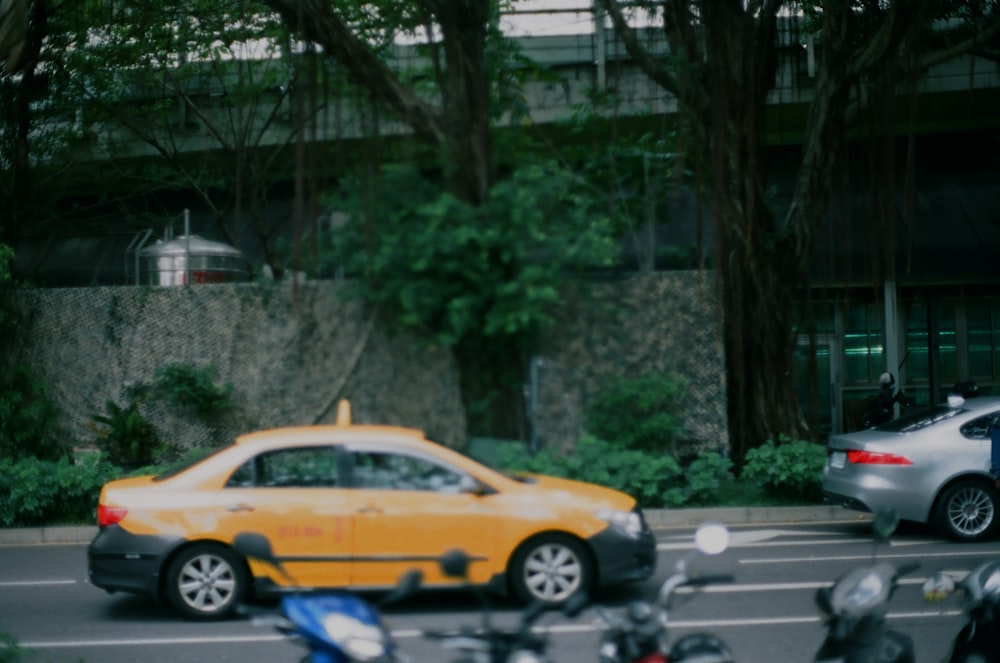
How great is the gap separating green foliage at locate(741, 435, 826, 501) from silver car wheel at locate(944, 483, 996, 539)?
2.39 meters

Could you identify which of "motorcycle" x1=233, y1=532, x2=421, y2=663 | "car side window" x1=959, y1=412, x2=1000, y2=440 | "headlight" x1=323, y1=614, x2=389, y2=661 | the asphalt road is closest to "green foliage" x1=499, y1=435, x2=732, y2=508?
the asphalt road

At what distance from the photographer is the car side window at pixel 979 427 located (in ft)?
39.1

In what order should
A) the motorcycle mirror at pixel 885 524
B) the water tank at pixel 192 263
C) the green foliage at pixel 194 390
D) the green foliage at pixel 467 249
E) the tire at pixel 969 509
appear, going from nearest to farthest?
the motorcycle mirror at pixel 885 524, the green foliage at pixel 467 249, the tire at pixel 969 509, the green foliage at pixel 194 390, the water tank at pixel 192 263

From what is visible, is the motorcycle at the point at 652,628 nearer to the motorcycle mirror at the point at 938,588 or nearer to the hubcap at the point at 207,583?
the motorcycle mirror at the point at 938,588

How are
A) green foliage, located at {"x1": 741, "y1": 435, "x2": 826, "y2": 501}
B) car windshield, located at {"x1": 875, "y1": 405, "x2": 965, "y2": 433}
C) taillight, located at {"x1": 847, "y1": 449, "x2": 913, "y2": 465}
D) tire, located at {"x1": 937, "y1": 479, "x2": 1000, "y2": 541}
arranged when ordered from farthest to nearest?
green foliage, located at {"x1": 741, "y1": 435, "x2": 826, "y2": 501} → car windshield, located at {"x1": 875, "y1": 405, "x2": 965, "y2": 433} → taillight, located at {"x1": 847, "y1": 449, "x2": 913, "y2": 465} → tire, located at {"x1": 937, "y1": 479, "x2": 1000, "y2": 541}

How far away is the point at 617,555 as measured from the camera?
28.4ft

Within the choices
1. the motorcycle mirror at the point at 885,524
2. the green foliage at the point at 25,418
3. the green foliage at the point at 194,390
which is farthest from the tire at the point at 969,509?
the green foliage at the point at 25,418

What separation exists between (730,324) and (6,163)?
11227 mm

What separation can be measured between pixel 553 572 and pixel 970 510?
532 cm

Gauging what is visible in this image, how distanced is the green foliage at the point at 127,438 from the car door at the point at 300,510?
289 inches

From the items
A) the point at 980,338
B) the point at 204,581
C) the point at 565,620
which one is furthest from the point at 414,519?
the point at 980,338

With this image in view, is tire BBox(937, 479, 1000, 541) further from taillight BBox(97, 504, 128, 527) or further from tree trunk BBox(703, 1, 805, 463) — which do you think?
taillight BBox(97, 504, 128, 527)

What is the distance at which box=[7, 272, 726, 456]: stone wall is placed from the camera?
1468 cm

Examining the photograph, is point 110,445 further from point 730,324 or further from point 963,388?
point 963,388
